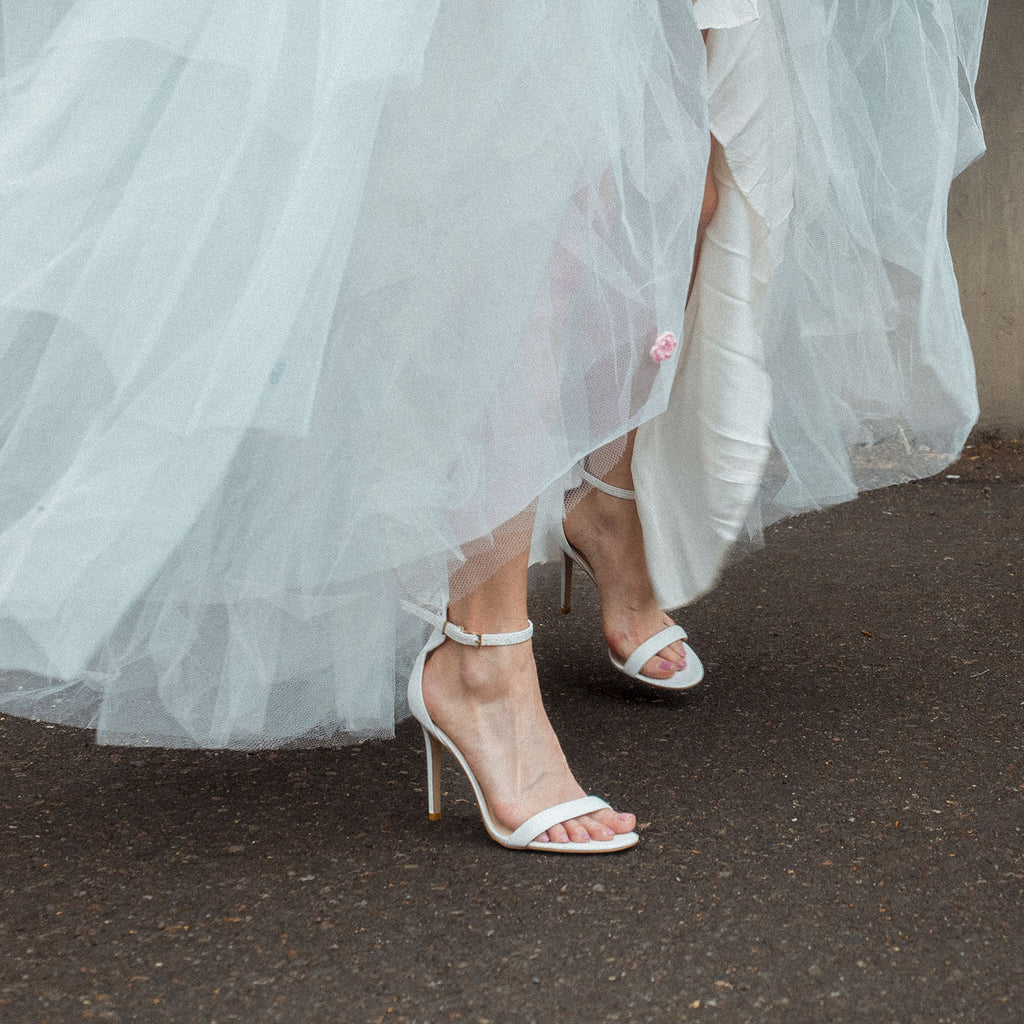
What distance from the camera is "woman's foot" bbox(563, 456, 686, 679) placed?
1853 mm

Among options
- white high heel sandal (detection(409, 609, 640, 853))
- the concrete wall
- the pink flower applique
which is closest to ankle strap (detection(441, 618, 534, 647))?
white high heel sandal (detection(409, 609, 640, 853))

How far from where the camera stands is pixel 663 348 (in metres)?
1.33

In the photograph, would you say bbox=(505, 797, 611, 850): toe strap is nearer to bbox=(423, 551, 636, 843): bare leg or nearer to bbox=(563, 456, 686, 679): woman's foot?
bbox=(423, 551, 636, 843): bare leg

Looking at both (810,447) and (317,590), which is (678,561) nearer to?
(810,447)

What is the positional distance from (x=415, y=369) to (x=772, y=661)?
0.99 meters

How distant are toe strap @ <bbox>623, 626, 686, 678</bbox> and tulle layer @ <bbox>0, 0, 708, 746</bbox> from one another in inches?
22.6

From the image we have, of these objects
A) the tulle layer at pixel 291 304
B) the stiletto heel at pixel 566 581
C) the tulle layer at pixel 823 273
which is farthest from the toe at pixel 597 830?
the stiletto heel at pixel 566 581

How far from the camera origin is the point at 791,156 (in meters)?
1.54

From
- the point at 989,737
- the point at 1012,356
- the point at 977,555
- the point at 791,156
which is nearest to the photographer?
the point at 791,156

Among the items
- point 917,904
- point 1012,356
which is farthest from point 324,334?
point 1012,356

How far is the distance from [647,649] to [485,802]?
0.47 metres

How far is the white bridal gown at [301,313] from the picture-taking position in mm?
1156

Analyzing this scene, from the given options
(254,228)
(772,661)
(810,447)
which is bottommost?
(772,661)

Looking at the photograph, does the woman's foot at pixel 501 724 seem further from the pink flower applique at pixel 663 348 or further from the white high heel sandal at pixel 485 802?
the pink flower applique at pixel 663 348
